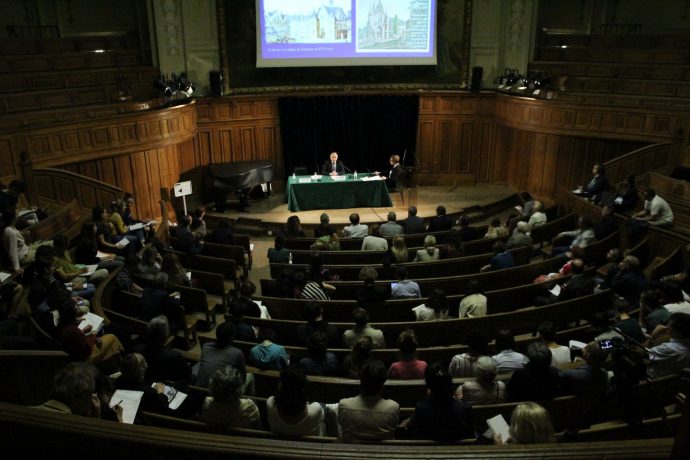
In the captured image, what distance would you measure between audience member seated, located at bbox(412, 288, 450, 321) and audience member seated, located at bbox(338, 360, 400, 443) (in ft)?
8.46

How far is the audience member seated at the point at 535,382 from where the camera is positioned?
3742 mm

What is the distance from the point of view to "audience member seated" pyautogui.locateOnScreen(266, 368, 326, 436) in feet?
9.87

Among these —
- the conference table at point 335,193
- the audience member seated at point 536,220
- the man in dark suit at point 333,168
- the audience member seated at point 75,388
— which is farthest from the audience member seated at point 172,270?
the man in dark suit at point 333,168

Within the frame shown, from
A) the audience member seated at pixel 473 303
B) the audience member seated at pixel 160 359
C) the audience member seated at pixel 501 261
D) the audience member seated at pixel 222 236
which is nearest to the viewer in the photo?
the audience member seated at pixel 160 359

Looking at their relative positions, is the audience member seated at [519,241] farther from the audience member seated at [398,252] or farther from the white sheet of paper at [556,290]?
the audience member seated at [398,252]

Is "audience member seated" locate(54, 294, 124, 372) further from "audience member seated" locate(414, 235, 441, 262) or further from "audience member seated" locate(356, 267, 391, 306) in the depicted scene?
"audience member seated" locate(414, 235, 441, 262)

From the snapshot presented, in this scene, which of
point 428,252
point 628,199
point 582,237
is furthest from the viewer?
point 628,199

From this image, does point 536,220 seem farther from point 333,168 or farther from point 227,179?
point 227,179

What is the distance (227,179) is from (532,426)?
33.4 ft

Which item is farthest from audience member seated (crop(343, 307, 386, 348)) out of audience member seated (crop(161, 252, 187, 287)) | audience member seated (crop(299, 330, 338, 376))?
audience member seated (crop(161, 252, 187, 287))

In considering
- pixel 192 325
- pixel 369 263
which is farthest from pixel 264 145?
pixel 192 325

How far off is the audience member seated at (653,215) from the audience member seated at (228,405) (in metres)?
6.79

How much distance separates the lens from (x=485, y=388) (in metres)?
3.76

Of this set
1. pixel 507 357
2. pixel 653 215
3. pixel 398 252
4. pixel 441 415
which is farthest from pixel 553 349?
pixel 653 215
